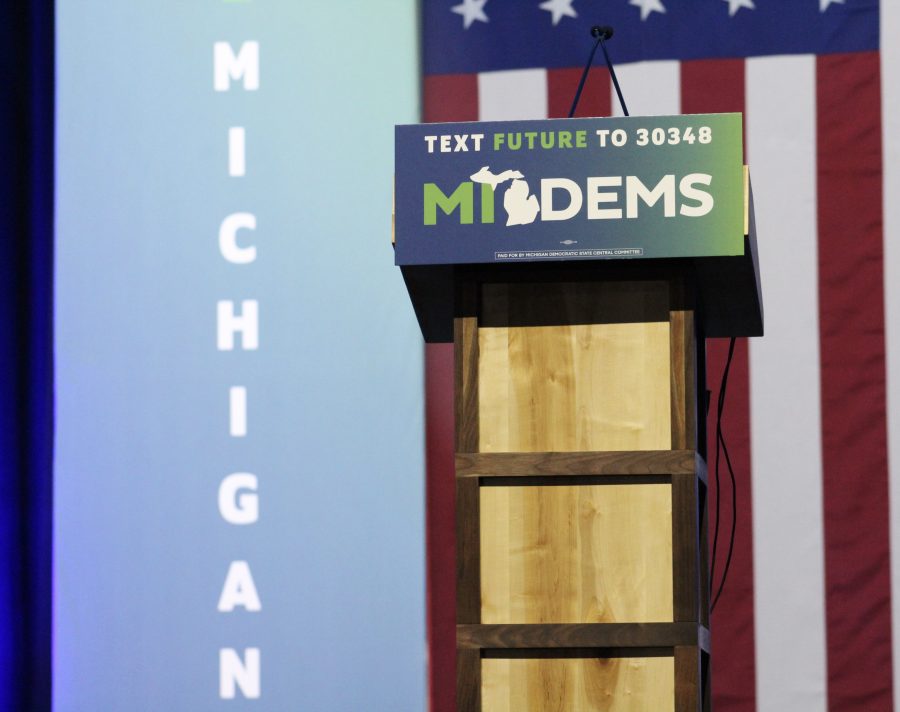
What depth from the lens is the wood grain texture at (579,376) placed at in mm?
1959

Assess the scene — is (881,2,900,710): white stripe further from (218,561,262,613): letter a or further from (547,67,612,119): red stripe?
(218,561,262,613): letter a

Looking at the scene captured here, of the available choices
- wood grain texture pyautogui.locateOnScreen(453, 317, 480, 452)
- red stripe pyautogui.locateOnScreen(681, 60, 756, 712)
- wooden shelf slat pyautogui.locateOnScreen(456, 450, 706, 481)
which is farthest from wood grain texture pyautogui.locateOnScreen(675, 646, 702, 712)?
red stripe pyautogui.locateOnScreen(681, 60, 756, 712)

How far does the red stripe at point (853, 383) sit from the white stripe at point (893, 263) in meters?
0.02

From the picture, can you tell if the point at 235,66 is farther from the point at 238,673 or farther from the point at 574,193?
the point at 574,193

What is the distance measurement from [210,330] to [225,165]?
19.4 inches

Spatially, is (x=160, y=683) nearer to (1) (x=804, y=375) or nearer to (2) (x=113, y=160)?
(2) (x=113, y=160)

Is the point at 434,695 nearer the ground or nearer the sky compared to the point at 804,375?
nearer the ground

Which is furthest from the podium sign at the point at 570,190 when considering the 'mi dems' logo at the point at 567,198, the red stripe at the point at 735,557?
the red stripe at the point at 735,557

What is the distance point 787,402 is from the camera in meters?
3.96

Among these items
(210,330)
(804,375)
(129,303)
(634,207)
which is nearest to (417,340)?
(210,330)

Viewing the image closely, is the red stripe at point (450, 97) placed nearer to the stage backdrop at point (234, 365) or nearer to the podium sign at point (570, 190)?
the stage backdrop at point (234, 365)

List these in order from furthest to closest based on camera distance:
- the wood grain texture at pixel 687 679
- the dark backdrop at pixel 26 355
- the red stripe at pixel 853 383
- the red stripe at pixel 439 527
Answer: the dark backdrop at pixel 26 355 < the red stripe at pixel 439 527 < the red stripe at pixel 853 383 < the wood grain texture at pixel 687 679

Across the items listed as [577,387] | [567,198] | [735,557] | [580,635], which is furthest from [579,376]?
[735,557]

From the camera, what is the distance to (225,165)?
4105mm
